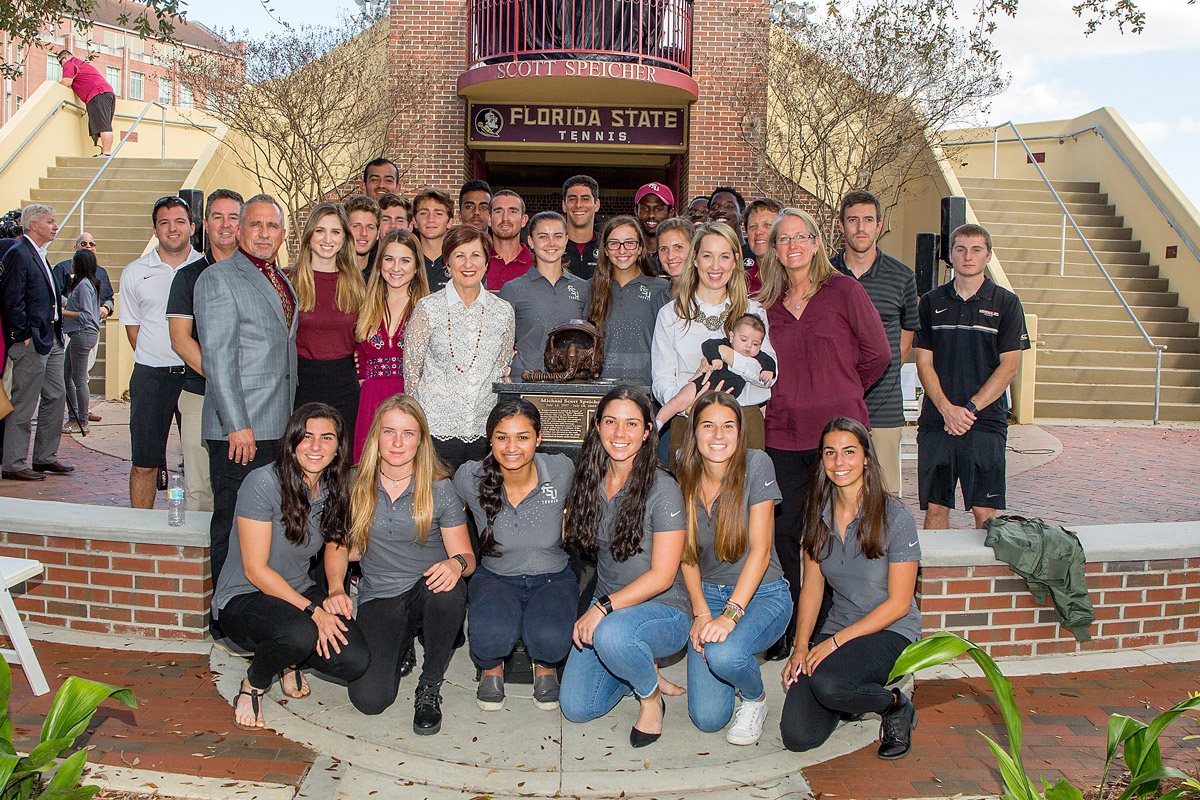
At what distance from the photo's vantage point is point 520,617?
3.96 metres

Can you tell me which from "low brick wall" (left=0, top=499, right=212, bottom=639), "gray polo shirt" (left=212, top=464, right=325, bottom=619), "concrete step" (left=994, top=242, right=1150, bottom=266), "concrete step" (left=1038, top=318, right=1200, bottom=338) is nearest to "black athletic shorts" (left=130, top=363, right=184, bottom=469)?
"low brick wall" (left=0, top=499, right=212, bottom=639)

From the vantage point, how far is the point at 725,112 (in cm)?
1427

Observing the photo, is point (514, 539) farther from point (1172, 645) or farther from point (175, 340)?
point (1172, 645)

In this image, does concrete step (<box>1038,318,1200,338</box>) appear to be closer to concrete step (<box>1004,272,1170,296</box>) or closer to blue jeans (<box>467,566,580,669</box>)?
concrete step (<box>1004,272,1170,296</box>)

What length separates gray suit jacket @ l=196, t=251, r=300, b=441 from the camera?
4254mm

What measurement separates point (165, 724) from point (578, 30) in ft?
38.2

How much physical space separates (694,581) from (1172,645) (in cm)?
230

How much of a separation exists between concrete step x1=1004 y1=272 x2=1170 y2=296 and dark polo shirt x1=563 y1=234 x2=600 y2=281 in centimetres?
→ 978

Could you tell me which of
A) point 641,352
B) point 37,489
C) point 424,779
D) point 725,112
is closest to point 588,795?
point 424,779

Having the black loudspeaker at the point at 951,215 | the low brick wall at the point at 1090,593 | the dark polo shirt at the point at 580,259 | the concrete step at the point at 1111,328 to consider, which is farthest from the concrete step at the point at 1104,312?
the low brick wall at the point at 1090,593

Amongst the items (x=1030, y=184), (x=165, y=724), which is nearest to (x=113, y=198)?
(x=165, y=724)

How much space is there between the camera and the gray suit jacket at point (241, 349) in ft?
14.0

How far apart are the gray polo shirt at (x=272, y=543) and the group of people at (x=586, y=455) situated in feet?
0.04

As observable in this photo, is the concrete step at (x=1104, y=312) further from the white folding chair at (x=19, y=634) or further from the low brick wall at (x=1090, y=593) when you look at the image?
the white folding chair at (x=19, y=634)
